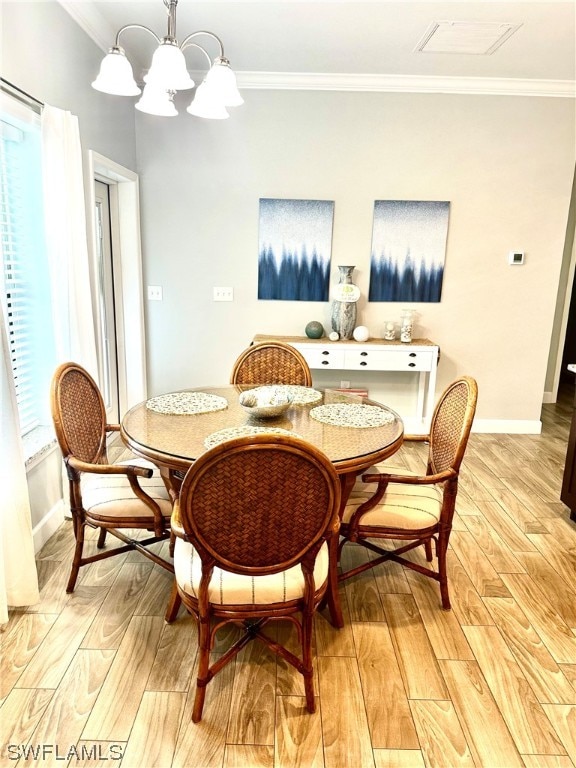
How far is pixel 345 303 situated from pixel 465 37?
5.96ft

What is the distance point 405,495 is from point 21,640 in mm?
1546

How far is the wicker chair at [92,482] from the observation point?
6.57 ft

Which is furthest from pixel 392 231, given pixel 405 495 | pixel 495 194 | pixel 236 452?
pixel 236 452

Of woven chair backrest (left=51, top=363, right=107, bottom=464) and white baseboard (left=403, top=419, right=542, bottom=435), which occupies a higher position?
woven chair backrest (left=51, top=363, right=107, bottom=464)

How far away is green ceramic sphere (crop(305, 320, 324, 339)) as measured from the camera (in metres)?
4.12

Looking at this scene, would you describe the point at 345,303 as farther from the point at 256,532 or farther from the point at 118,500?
the point at 256,532

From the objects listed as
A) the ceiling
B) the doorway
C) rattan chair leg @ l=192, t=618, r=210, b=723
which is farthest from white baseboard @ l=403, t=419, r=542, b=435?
rattan chair leg @ l=192, t=618, r=210, b=723

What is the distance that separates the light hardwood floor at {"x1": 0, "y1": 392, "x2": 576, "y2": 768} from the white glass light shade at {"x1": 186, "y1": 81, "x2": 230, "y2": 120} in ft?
6.45

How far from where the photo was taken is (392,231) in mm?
4129

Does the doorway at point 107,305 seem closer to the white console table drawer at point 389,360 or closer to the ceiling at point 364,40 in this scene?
the ceiling at point 364,40

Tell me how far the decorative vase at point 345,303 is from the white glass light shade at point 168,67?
233 centimetres

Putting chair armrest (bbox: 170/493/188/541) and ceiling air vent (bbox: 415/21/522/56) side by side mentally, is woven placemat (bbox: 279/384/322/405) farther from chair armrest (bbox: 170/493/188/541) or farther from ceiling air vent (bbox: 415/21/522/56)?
ceiling air vent (bbox: 415/21/522/56)

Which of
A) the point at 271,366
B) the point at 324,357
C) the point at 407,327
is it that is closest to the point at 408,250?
the point at 407,327

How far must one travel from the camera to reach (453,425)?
217 cm
